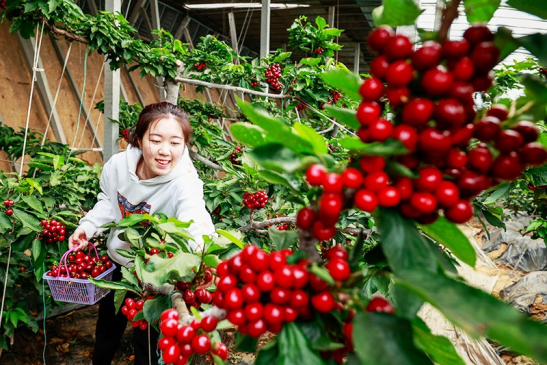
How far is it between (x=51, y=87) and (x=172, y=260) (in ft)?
16.1

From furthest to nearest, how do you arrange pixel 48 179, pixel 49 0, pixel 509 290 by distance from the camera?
pixel 509 290, pixel 48 179, pixel 49 0

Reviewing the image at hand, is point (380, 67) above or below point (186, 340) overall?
above

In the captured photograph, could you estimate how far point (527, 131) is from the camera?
1.17 feet

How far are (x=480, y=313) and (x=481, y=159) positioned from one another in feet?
0.48

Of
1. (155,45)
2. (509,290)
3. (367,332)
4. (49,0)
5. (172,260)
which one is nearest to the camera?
(367,332)

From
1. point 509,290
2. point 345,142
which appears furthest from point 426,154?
point 509,290

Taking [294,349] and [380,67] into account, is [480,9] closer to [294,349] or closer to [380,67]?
[380,67]

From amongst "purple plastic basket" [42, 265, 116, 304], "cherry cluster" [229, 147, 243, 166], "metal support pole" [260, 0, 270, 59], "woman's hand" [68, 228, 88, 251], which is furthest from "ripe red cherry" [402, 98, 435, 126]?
"metal support pole" [260, 0, 270, 59]

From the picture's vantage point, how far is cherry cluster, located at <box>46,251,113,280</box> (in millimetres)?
1481

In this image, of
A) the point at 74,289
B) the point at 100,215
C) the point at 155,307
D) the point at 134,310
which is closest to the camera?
the point at 155,307

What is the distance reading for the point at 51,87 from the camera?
4605mm

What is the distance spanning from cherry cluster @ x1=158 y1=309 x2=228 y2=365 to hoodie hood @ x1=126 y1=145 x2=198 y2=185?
3.59 feet

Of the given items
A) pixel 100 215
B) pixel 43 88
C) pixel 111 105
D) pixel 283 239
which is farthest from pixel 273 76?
pixel 43 88

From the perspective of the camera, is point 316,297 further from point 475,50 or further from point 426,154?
point 475,50
